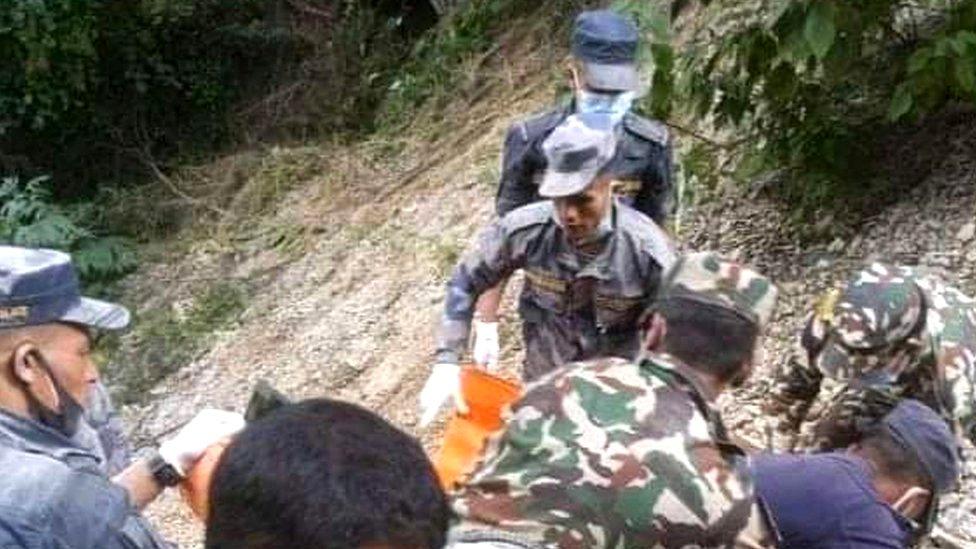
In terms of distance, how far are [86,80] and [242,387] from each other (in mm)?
4431

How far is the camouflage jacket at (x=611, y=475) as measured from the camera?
7.95 feet

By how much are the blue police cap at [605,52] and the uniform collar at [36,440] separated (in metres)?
2.45

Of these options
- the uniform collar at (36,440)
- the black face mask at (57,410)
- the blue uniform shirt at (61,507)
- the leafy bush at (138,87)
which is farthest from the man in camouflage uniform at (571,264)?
the leafy bush at (138,87)

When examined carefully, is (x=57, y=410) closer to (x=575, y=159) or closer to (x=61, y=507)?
(x=61, y=507)

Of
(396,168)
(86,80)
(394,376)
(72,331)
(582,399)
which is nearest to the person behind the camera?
(582,399)

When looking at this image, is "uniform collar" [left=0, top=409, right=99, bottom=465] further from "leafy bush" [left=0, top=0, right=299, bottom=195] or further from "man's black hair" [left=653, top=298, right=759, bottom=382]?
"leafy bush" [left=0, top=0, right=299, bottom=195]

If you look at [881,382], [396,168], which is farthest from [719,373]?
[396,168]

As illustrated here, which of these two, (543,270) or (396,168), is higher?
(543,270)

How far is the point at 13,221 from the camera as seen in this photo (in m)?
10.2

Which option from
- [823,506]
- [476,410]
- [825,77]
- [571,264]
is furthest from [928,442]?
[825,77]

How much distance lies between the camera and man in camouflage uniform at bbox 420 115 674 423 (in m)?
3.97

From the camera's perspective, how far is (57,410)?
2877 mm

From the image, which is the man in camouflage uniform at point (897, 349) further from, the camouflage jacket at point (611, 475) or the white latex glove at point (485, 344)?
the white latex glove at point (485, 344)

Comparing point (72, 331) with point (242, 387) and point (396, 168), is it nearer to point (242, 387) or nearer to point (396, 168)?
point (242, 387)
